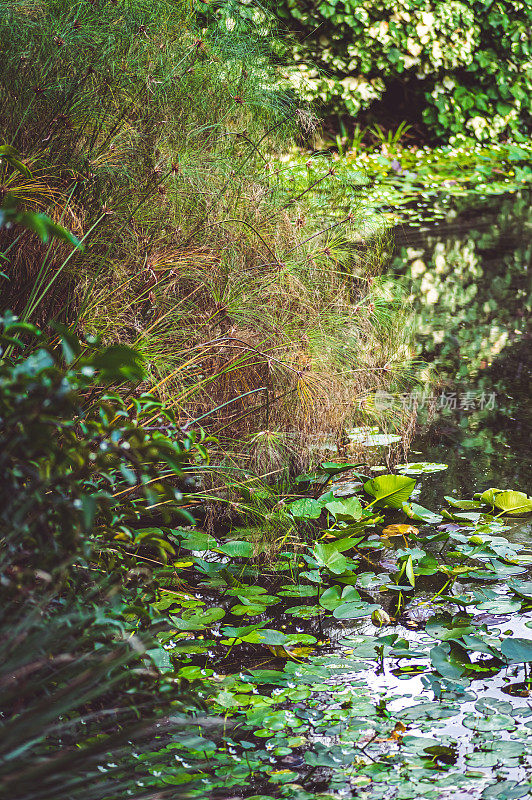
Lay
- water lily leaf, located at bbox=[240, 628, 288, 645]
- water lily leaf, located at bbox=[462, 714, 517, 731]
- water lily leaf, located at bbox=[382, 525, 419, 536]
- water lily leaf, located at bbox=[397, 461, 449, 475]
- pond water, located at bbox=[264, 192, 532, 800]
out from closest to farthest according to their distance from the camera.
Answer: pond water, located at bbox=[264, 192, 532, 800] < water lily leaf, located at bbox=[462, 714, 517, 731] < water lily leaf, located at bbox=[240, 628, 288, 645] < water lily leaf, located at bbox=[382, 525, 419, 536] < water lily leaf, located at bbox=[397, 461, 449, 475]

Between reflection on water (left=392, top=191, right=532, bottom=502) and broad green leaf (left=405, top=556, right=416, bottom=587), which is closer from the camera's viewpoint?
broad green leaf (left=405, top=556, right=416, bottom=587)

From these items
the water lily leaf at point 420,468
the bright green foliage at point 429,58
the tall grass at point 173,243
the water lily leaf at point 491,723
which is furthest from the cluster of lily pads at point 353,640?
the bright green foliage at point 429,58

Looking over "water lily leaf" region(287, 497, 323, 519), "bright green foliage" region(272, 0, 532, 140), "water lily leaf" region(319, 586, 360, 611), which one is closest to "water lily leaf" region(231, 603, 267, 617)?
"water lily leaf" region(319, 586, 360, 611)

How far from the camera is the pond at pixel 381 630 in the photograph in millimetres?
1659

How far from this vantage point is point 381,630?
2.18 meters

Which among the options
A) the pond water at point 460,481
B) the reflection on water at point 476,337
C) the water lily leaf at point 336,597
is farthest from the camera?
the reflection on water at point 476,337

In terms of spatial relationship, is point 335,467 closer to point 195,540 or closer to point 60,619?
point 195,540

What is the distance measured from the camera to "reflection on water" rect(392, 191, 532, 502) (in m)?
3.21

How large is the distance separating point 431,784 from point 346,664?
43 cm

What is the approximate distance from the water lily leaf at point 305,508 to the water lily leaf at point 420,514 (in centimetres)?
30

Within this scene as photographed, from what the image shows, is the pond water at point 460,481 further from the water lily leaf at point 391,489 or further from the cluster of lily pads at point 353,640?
the water lily leaf at point 391,489

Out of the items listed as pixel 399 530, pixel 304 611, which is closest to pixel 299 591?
pixel 304 611

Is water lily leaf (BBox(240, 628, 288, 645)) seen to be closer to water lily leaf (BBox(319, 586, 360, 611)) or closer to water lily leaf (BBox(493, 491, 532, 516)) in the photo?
water lily leaf (BBox(319, 586, 360, 611))

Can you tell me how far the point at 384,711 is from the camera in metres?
1.83
